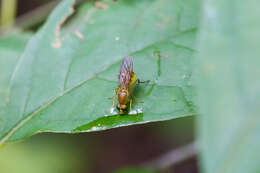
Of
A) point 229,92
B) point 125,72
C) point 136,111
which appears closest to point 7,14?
point 125,72

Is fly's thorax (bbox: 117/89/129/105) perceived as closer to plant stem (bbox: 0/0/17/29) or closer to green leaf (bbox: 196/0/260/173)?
green leaf (bbox: 196/0/260/173)

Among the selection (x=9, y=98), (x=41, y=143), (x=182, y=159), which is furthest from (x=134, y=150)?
(x=9, y=98)

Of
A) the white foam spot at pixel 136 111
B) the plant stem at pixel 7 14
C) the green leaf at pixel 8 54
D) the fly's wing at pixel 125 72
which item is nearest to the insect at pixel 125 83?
the fly's wing at pixel 125 72

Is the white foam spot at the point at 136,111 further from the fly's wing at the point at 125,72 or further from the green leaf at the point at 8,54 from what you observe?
the green leaf at the point at 8,54

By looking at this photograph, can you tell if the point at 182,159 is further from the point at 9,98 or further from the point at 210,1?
the point at 210,1

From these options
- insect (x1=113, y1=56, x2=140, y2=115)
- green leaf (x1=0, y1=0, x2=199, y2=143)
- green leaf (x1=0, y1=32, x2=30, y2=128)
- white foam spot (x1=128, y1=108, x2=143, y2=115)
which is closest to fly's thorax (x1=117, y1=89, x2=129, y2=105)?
insect (x1=113, y1=56, x2=140, y2=115)

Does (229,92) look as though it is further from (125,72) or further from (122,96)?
(122,96)

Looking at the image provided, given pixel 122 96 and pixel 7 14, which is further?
pixel 7 14
